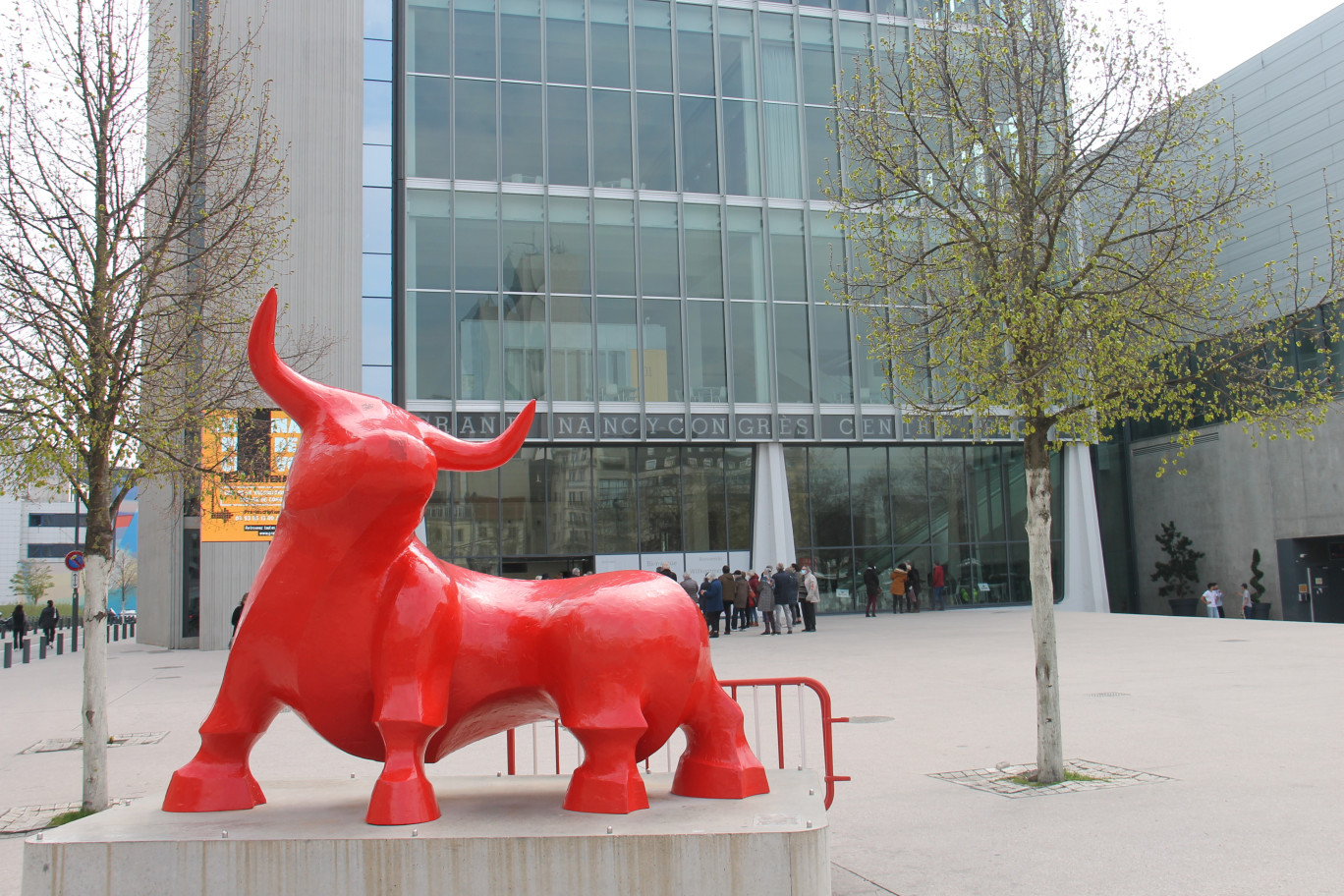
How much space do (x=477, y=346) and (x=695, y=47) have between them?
1065cm

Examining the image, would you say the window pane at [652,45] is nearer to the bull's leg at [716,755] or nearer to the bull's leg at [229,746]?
the bull's leg at [716,755]

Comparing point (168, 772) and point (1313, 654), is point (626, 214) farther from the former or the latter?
point (168, 772)

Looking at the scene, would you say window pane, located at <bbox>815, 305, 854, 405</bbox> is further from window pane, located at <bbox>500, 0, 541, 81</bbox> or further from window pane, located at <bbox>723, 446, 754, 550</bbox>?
window pane, located at <bbox>500, 0, 541, 81</bbox>

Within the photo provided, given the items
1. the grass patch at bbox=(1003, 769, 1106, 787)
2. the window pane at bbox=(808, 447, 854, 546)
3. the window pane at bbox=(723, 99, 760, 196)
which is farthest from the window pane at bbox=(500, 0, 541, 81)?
the grass patch at bbox=(1003, 769, 1106, 787)

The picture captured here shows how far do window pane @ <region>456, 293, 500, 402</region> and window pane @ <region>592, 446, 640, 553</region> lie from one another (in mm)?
3514

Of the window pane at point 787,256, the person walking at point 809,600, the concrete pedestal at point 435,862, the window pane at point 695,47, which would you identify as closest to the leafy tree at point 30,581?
the window pane at point 695,47

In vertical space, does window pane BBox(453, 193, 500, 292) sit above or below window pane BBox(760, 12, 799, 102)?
below

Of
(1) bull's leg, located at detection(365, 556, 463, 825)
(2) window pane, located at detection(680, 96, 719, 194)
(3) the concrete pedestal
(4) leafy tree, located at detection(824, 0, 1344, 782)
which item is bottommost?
(3) the concrete pedestal

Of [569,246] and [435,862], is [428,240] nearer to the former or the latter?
[569,246]

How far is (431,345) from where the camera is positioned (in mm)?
25500

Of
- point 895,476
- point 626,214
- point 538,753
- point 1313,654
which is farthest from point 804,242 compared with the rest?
point 538,753

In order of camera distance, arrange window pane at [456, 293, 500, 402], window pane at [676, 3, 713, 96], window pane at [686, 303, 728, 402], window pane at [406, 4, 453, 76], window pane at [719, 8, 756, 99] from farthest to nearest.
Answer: window pane at [719, 8, 756, 99] < window pane at [676, 3, 713, 96] < window pane at [686, 303, 728, 402] < window pane at [406, 4, 453, 76] < window pane at [456, 293, 500, 402]

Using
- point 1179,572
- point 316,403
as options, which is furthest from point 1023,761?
point 1179,572

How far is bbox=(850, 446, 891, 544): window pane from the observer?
95.0ft
